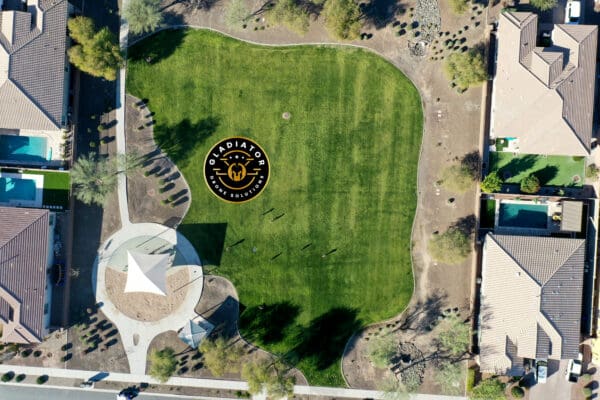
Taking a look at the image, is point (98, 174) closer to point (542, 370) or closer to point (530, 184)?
point (530, 184)

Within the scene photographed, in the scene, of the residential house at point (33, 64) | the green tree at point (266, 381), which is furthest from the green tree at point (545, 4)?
the residential house at point (33, 64)

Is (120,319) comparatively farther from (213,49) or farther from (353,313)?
(213,49)

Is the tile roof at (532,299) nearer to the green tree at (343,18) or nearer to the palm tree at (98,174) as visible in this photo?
the green tree at (343,18)

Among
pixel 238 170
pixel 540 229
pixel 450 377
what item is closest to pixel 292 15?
pixel 238 170

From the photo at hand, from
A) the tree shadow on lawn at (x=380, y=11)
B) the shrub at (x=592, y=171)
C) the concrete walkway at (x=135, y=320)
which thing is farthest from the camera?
the concrete walkway at (x=135, y=320)

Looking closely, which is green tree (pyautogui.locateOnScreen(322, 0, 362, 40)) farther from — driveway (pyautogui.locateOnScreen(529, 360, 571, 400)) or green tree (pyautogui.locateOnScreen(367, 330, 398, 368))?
driveway (pyautogui.locateOnScreen(529, 360, 571, 400))

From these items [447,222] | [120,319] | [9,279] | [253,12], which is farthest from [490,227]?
[9,279]
